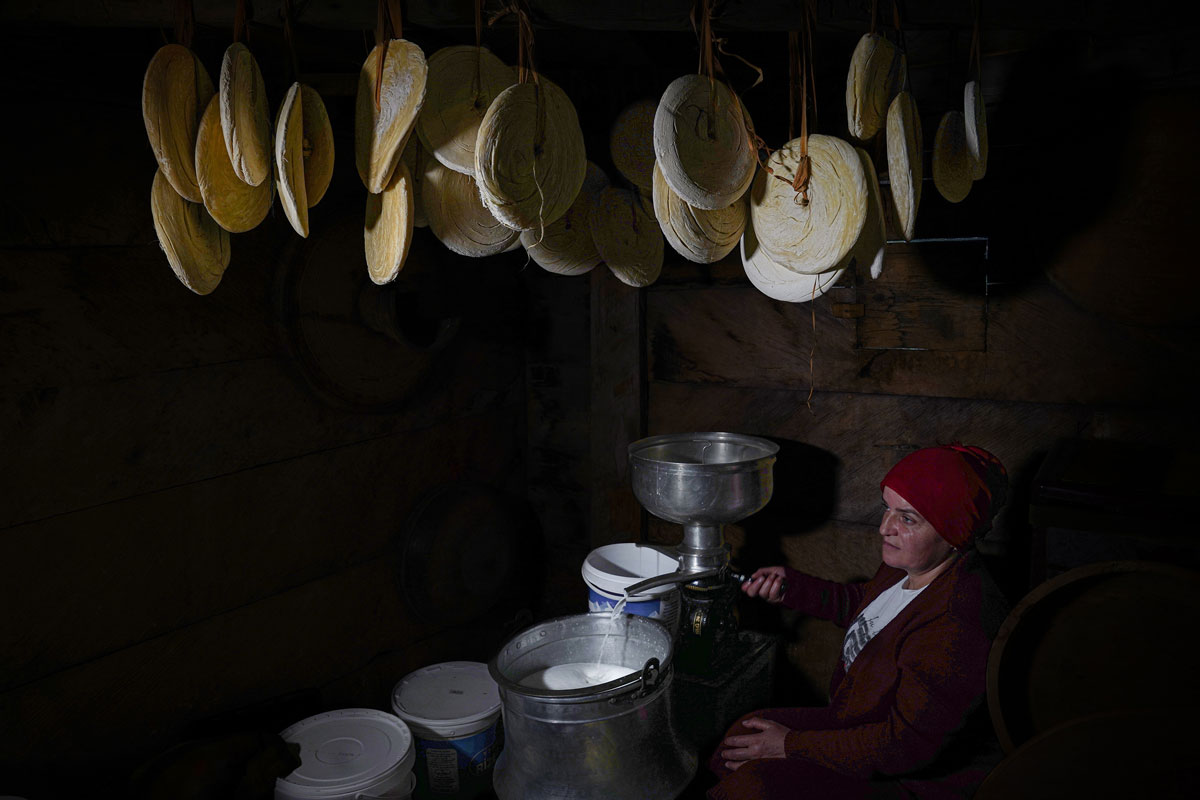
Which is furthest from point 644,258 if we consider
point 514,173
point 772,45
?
point 772,45

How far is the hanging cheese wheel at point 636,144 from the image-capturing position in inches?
71.3

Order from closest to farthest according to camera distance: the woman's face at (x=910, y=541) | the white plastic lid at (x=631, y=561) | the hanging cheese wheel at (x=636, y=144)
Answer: the hanging cheese wheel at (x=636, y=144)
the woman's face at (x=910, y=541)
the white plastic lid at (x=631, y=561)

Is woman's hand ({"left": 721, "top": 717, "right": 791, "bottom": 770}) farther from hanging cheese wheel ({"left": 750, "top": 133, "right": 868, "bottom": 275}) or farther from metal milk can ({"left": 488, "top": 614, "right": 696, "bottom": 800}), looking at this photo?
hanging cheese wheel ({"left": 750, "top": 133, "right": 868, "bottom": 275})

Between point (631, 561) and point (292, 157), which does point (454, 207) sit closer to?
point (292, 157)

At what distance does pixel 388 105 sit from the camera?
1.32m

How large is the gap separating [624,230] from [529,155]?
0.56 metres

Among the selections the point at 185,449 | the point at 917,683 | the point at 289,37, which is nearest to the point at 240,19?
the point at 289,37

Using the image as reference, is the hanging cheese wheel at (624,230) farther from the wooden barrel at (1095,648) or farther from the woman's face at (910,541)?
the wooden barrel at (1095,648)

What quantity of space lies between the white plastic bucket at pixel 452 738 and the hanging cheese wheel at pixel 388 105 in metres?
1.68

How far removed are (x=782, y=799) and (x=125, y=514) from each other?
5.93 ft

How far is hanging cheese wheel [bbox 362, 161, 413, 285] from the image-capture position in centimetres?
143

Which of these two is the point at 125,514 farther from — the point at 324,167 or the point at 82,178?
the point at 324,167

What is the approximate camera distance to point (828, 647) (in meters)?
3.06

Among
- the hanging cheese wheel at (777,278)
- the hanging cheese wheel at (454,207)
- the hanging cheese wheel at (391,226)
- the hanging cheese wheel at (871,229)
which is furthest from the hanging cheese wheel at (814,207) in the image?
the hanging cheese wheel at (391,226)
